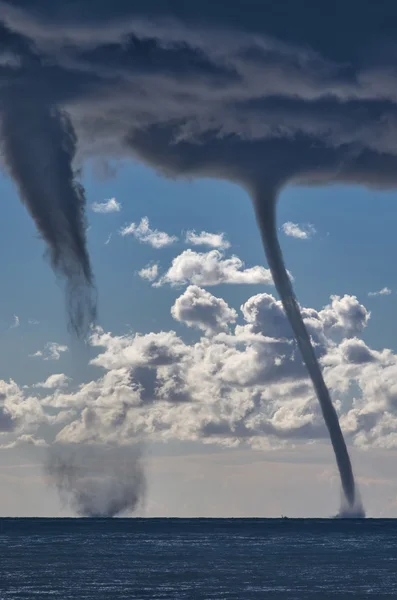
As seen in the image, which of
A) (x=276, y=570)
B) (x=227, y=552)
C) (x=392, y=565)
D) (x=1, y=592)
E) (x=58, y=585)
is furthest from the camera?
(x=227, y=552)

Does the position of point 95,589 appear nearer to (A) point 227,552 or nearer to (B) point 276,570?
(B) point 276,570

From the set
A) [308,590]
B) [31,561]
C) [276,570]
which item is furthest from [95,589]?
[31,561]

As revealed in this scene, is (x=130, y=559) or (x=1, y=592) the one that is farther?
(x=130, y=559)

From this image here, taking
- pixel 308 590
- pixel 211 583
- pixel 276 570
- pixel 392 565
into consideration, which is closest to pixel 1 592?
pixel 211 583

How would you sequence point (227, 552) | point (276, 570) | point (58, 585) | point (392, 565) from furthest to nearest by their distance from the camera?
point (227, 552) < point (392, 565) < point (276, 570) < point (58, 585)

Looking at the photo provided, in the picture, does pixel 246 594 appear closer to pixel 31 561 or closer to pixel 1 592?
pixel 1 592

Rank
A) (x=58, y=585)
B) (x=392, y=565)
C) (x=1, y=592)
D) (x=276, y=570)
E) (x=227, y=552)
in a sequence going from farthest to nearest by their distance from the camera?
(x=227, y=552) → (x=392, y=565) → (x=276, y=570) → (x=58, y=585) → (x=1, y=592)

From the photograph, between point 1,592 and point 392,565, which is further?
point 392,565

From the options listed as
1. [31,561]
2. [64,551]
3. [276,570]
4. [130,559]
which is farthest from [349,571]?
[64,551]
